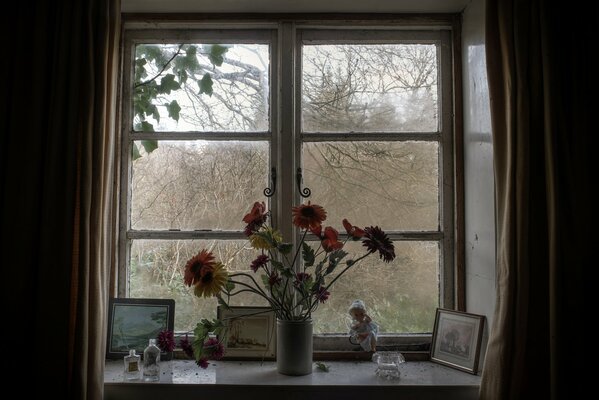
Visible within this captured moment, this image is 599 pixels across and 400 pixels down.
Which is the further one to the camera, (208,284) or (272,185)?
(272,185)

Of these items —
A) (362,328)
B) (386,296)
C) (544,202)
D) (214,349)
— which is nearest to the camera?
(544,202)

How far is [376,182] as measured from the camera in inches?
78.2

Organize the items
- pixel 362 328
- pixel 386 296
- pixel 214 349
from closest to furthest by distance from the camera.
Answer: pixel 214 349, pixel 362 328, pixel 386 296

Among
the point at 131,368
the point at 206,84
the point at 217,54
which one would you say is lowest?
the point at 131,368

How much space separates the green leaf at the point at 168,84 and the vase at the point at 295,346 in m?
0.99

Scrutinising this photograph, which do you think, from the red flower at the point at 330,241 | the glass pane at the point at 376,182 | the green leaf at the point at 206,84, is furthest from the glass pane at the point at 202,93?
the red flower at the point at 330,241

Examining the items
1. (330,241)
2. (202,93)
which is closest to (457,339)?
(330,241)

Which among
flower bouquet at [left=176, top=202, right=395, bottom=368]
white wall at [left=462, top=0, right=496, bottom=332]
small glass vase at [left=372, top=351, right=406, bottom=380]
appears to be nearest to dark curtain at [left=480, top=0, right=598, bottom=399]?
white wall at [left=462, top=0, right=496, bottom=332]

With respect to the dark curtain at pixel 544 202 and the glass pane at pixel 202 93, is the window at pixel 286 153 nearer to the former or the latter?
the glass pane at pixel 202 93

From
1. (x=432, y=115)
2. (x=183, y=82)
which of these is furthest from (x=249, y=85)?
(x=432, y=115)

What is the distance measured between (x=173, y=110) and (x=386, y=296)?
3.60 ft

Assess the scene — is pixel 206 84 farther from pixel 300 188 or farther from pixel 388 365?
pixel 388 365

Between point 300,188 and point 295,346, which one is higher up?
point 300,188

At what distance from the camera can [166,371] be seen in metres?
1.75
